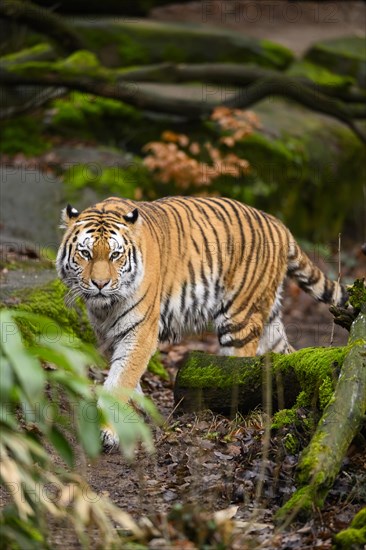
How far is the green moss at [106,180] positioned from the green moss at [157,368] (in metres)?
4.12

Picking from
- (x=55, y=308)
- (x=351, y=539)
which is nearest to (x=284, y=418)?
(x=351, y=539)

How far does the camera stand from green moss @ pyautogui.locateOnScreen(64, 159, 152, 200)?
12.3 m

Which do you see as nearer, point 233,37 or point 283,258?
point 283,258

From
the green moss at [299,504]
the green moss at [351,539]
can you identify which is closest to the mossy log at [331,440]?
the green moss at [299,504]

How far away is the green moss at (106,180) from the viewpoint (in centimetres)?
1228

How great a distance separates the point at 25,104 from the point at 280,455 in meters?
8.58

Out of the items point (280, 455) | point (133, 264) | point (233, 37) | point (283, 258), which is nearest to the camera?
point (280, 455)

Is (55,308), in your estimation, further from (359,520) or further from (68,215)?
(359,520)

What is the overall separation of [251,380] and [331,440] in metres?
1.60

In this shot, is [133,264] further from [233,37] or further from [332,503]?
[233,37]

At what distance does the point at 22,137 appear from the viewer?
1386 cm

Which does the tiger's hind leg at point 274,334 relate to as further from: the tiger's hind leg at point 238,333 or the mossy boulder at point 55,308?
the mossy boulder at point 55,308

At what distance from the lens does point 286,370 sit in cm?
575

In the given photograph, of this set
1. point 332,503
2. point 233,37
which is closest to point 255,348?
point 332,503
